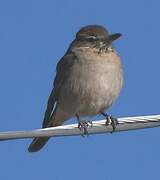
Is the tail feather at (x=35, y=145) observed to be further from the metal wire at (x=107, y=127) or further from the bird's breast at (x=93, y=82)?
the metal wire at (x=107, y=127)

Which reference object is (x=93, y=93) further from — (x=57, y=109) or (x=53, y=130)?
(x=53, y=130)

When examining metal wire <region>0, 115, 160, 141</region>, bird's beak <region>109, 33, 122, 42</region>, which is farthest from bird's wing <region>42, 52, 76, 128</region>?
metal wire <region>0, 115, 160, 141</region>

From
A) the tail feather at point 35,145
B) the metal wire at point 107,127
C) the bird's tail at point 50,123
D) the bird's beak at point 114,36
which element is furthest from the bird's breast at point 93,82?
the metal wire at point 107,127

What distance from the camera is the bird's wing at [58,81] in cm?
1018

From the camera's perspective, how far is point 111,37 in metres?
10.1

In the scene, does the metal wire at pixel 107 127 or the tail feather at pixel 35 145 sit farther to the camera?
the tail feather at pixel 35 145

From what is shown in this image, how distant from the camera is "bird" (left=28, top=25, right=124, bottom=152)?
9727 mm

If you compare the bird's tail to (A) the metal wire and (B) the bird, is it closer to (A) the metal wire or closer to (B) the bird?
(B) the bird

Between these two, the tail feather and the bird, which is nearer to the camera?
the bird

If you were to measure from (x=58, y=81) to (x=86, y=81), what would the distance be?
32.6 inches

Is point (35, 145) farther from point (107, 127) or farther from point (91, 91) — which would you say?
point (107, 127)

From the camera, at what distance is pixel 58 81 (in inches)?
408

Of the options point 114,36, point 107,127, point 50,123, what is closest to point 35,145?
point 50,123

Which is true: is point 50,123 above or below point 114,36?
below
